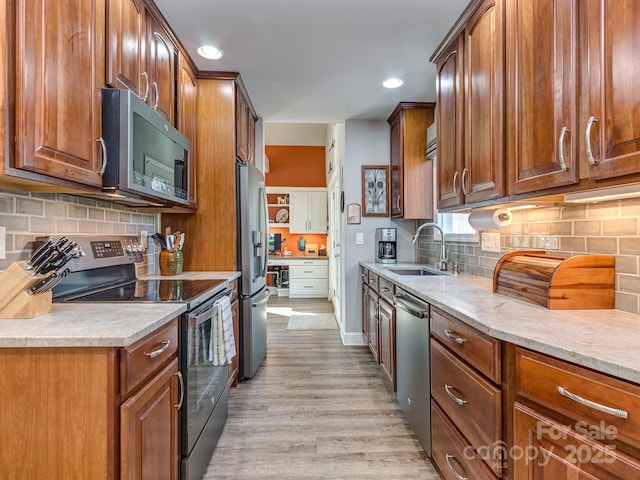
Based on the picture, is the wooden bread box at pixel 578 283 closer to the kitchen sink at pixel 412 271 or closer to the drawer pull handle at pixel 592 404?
the drawer pull handle at pixel 592 404

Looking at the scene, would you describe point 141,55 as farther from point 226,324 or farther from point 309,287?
point 309,287

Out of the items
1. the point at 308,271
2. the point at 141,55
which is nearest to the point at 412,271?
the point at 141,55

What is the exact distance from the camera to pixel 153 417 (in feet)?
3.66

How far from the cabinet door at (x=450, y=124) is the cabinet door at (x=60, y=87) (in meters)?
1.83

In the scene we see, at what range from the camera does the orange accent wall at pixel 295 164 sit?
660 cm

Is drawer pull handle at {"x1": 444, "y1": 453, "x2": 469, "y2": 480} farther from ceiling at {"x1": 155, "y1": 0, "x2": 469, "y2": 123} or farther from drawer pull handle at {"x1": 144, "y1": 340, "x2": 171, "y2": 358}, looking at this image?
ceiling at {"x1": 155, "y1": 0, "x2": 469, "y2": 123}

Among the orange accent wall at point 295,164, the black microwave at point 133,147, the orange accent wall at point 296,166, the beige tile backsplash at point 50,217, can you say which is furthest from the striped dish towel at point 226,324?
the orange accent wall at point 295,164

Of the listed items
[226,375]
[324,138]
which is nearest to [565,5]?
[226,375]

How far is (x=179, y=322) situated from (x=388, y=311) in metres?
1.50

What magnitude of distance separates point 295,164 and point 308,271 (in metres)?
2.24

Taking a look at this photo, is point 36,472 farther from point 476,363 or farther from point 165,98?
point 165,98

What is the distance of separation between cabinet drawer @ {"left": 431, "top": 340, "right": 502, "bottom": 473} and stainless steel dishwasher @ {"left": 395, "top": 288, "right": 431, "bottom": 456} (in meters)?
0.11

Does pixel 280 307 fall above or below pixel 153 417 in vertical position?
below

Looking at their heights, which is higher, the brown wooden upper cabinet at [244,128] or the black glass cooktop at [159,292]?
the brown wooden upper cabinet at [244,128]
